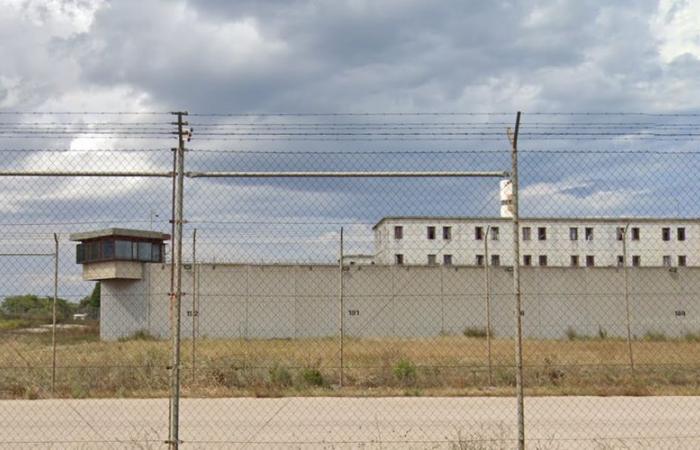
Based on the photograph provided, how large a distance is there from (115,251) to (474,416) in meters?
38.3

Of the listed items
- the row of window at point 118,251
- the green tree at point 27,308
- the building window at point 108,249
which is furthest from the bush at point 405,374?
the building window at point 108,249

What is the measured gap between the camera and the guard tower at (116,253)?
47.2 m

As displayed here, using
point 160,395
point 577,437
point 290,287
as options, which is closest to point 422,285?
point 290,287

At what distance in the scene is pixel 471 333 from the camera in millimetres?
47000

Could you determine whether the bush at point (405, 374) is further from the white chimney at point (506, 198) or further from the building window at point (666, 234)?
the building window at point (666, 234)

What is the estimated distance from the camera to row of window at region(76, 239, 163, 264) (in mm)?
47531

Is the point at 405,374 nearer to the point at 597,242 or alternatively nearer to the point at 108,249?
the point at 108,249

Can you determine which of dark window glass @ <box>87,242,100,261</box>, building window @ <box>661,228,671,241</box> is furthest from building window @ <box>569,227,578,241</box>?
dark window glass @ <box>87,242,100,261</box>

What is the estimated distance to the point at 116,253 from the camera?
47.3m

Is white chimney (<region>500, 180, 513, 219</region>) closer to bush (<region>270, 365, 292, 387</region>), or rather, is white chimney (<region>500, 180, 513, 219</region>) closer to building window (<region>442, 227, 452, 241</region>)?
bush (<region>270, 365, 292, 387</region>)

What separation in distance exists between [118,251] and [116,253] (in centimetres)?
19

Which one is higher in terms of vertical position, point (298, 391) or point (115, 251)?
point (115, 251)

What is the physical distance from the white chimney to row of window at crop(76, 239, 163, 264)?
42749 millimetres

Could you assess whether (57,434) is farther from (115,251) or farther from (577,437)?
(115,251)
